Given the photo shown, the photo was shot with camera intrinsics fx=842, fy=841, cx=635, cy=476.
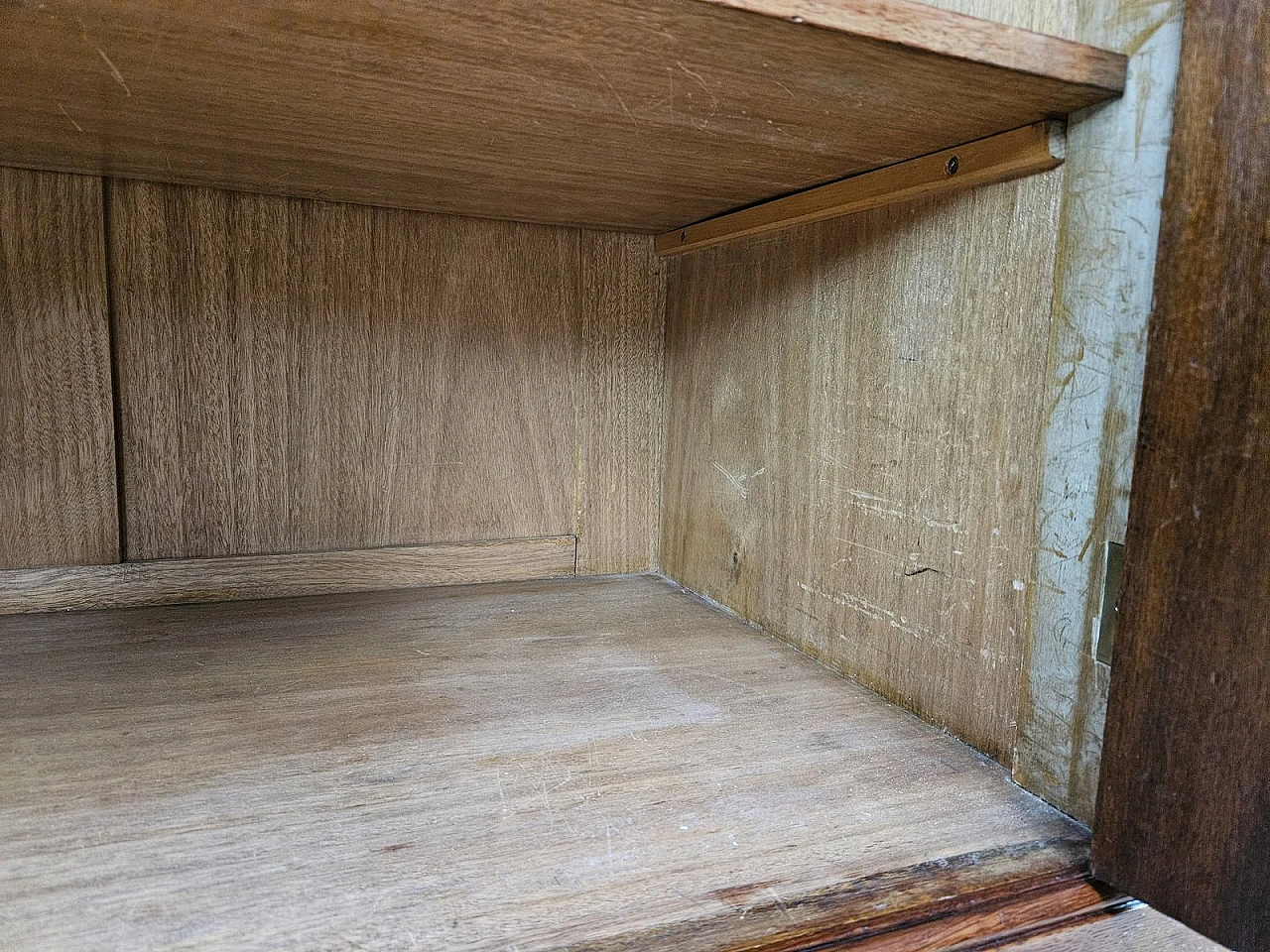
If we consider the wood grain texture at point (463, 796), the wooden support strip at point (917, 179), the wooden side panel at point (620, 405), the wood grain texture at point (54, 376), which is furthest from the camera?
the wooden side panel at point (620, 405)

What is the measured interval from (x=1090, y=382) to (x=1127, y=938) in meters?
0.30

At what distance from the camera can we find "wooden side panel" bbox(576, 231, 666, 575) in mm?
1043

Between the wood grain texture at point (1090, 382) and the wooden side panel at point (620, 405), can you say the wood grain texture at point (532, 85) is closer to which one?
the wood grain texture at point (1090, 382)

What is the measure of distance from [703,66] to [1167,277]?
27 cm

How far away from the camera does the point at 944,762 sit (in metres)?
0.57

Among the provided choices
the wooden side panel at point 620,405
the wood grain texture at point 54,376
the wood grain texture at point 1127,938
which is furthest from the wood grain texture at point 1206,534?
the wood grain texture at point 54,376

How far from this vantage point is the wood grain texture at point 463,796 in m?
0.39

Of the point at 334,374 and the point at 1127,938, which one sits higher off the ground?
the point at 334,374

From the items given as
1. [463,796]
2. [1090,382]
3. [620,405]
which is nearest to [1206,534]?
[1090,382]

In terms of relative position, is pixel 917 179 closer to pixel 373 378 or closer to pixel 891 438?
pixel 891 438

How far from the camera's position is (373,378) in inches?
37.4

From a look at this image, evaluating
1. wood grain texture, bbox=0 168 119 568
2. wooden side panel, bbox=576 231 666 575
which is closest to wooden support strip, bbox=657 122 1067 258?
wooden side panel, bbox=576 231 666 575

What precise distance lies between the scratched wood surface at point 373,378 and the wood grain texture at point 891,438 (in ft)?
0.49

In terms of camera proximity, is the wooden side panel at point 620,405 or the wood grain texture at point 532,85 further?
the wooden side panel at point 620,405
